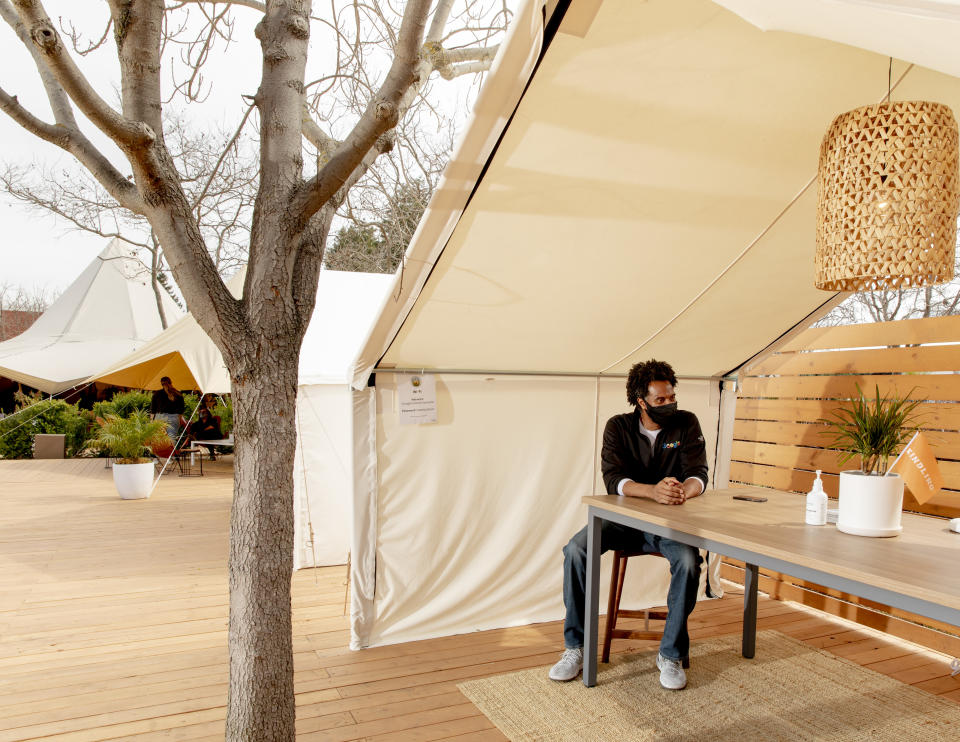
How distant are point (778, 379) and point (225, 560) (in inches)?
162

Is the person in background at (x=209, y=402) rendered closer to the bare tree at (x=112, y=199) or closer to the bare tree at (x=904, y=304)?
the bare tree at (x=112, y=199)

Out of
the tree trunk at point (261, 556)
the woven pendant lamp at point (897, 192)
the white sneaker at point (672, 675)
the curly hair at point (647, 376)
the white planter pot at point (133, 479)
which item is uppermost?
the woven pendant lamp at point (897, 192)

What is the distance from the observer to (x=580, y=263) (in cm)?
295

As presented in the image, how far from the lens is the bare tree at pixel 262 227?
6.25ft

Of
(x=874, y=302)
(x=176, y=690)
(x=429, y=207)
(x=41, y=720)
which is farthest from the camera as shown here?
(x=874, y=302)

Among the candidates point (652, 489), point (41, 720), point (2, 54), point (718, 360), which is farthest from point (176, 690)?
point (2, 54)

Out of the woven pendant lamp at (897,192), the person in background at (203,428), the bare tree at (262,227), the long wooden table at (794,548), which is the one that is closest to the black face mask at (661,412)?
the long wooden table at (794,548)

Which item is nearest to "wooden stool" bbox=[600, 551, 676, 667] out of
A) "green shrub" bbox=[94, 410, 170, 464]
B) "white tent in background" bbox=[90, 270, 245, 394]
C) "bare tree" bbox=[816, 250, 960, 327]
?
"bare tree" bbox=[816, 250, 960, 327]

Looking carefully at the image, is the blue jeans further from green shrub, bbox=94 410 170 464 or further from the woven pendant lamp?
green shrub, bbox=94 410 170 464

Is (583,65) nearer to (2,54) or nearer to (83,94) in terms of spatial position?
(83,94)

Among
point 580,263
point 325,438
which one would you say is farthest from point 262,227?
point 325,438

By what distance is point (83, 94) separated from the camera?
1.67 meters

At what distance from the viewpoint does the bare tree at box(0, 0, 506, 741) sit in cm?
190

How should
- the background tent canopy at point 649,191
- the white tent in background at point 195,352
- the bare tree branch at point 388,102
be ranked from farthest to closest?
1. the white tent in background at point 195,352
2. the background tent canopy at point 649,191
3. the bare tree branch at point 388,102
